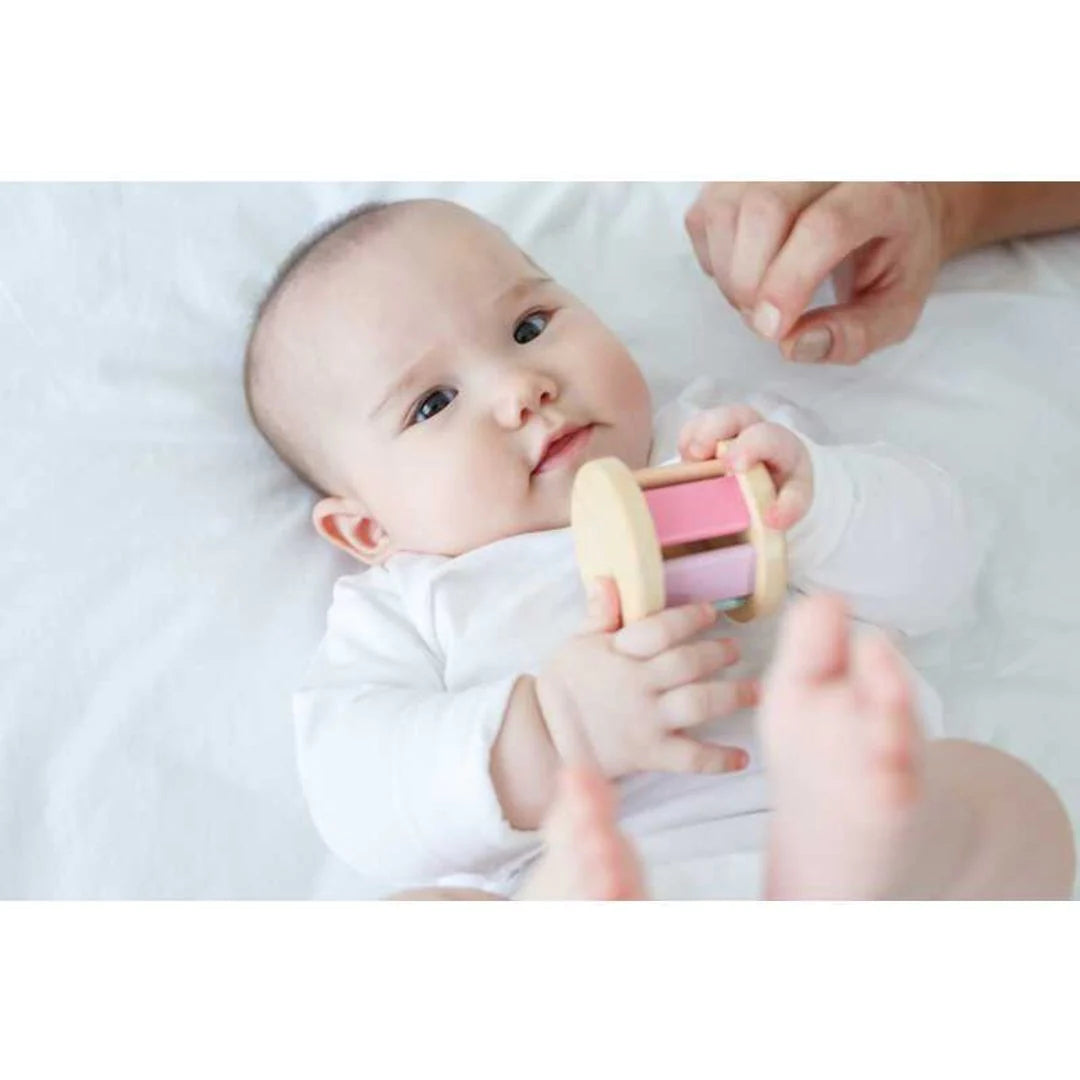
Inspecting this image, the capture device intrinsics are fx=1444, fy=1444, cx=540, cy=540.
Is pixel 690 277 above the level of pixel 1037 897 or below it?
above

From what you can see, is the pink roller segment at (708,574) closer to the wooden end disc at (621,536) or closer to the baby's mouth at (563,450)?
the wooden end disc at (621,536)

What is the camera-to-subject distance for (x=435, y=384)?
860 mm

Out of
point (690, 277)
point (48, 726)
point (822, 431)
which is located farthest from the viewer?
point (690, 277)

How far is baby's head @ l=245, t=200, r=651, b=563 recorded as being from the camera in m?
0.84

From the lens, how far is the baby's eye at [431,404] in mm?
862

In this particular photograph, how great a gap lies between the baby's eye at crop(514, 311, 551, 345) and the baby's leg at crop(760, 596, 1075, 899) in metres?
0.32

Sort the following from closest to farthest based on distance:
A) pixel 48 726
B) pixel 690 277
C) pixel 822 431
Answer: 1. pixel 48 726
2. pixel 822 431
3. pixel 690 277

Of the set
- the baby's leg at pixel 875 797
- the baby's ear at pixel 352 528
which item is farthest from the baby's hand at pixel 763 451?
the baby's ear at pixel 352 528

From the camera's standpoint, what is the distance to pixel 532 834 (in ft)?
2.47

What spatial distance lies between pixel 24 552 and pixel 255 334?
203 millimetres

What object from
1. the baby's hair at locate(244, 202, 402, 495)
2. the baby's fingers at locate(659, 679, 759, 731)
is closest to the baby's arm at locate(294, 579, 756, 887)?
the baby's fingers at locate(659, 679, 759, 731)
